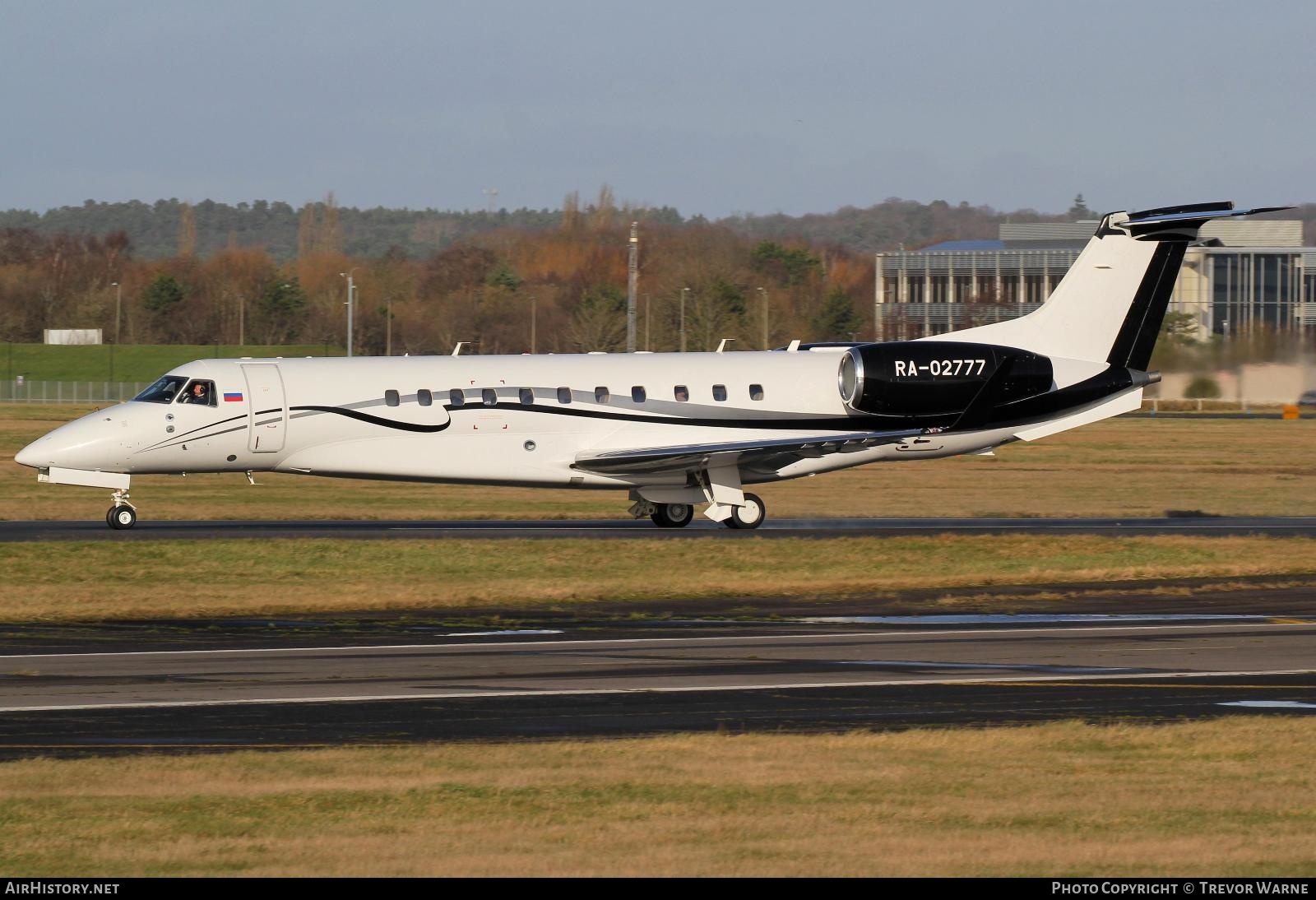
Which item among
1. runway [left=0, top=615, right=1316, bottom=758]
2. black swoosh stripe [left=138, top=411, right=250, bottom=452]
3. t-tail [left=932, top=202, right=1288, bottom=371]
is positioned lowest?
runway [left=0, top=615, right=1316, bottom=758]

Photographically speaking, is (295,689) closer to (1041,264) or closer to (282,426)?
(282,426)

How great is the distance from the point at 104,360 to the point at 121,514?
9423 centimetres

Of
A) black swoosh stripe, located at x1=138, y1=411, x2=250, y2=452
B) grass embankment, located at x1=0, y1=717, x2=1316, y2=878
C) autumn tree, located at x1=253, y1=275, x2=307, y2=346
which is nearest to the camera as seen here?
grass embankment, located at x1=0, y1=717, x2=1316, y2=878

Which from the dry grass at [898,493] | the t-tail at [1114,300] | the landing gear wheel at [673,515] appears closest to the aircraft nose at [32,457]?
the dry grass at [898,493]

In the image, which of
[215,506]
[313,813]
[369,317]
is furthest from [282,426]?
[369,317]

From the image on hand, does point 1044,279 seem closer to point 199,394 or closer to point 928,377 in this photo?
point 928,377

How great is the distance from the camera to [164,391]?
3244 cm

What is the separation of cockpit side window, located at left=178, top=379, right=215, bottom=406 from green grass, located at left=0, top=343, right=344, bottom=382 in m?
80.6

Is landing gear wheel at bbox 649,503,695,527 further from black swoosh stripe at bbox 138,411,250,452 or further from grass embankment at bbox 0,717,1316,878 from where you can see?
grass embankment at bbox 0,717,1316,878

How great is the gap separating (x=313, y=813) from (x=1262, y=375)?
47462 millimetres

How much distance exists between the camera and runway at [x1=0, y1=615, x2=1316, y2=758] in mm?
15008

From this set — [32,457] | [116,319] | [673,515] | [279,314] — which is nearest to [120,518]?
[32,457]

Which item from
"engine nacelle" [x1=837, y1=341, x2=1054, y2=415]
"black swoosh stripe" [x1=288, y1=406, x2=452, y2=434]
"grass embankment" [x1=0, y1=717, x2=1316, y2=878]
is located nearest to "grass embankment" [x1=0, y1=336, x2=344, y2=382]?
"black swoosh stripe" [x1=288, y1=406, x2=452, y2=434]

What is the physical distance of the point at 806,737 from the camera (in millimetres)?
14305
